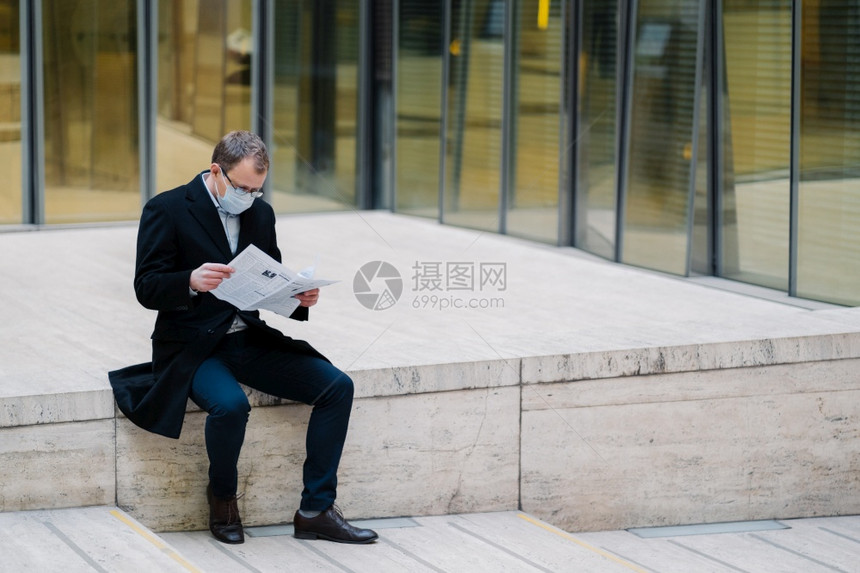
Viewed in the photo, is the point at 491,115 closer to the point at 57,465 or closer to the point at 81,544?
the point at 57,465

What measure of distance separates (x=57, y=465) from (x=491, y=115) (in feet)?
24.9

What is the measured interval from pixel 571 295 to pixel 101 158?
570 cm

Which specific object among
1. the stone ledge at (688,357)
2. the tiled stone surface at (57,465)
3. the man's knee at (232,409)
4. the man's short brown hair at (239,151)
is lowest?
the tiled stone surface at (57,465)

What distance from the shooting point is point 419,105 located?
12.8 metres

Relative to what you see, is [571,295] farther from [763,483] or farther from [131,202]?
[131,202]

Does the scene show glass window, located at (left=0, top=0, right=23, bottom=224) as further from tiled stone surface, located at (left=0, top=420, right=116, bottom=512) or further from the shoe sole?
the shoe sole

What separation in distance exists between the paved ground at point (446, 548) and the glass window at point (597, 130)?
430 cm

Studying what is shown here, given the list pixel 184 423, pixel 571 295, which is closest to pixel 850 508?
pixel 571 295

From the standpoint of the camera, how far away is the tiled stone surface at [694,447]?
6.20m

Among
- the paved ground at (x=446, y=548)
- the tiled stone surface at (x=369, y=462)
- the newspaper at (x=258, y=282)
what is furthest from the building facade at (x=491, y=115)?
the newspaper at (x=258, y=282)

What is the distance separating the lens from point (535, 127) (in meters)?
11.4

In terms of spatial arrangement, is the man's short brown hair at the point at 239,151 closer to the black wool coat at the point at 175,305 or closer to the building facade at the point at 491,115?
the black wool coat at the point at 175,305

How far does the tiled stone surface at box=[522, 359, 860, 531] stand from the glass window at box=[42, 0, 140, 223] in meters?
7.17

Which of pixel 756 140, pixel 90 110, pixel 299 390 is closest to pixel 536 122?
pixel 756 140
